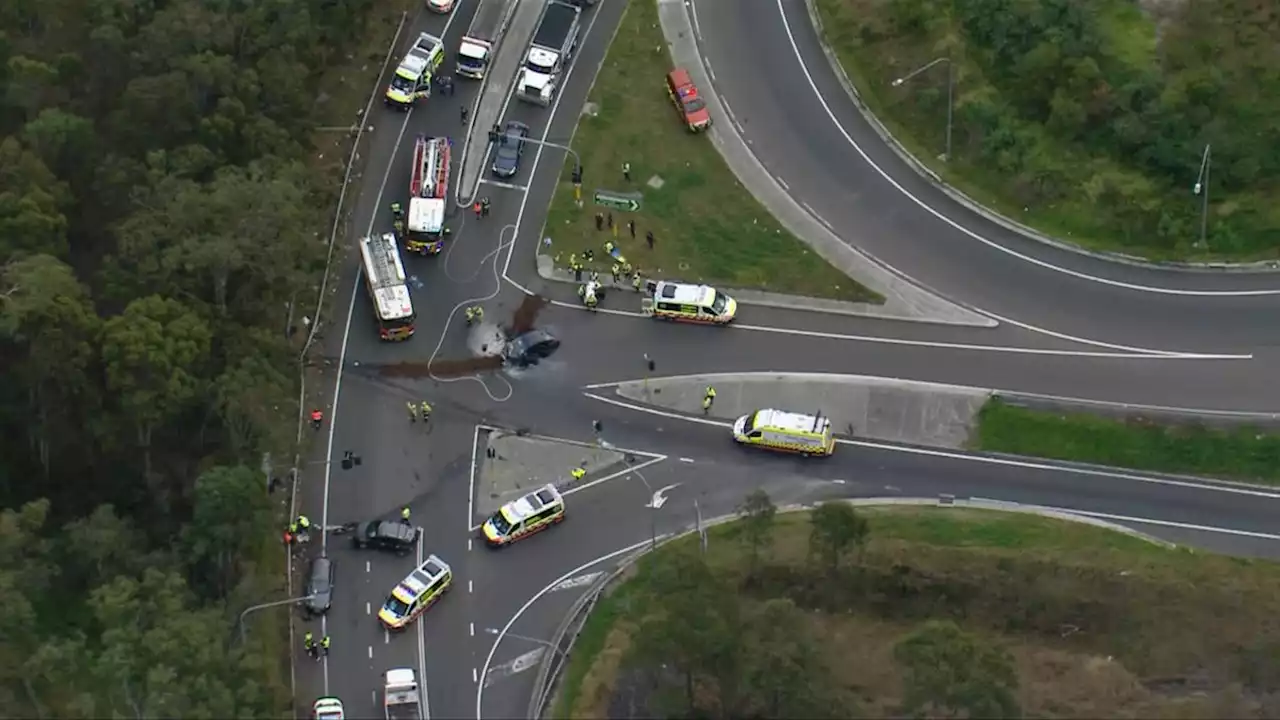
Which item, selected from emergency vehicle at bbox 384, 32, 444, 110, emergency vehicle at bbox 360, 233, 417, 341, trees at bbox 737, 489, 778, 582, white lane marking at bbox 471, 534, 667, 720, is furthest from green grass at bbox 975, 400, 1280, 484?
emergency vehicle at bbox 384, 32, 444, 110

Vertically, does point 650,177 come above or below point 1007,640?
above

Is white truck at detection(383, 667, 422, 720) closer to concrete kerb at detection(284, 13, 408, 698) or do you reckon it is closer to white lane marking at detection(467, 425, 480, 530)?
concrete kerb at detection(284, 13, 408, 698)

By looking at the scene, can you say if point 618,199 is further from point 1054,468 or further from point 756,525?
point 1054,468

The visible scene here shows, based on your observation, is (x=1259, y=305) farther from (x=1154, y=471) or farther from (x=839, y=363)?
(x=839, y=363)

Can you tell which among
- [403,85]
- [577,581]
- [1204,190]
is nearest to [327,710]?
[577,581]

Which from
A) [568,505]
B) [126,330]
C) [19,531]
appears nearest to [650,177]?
[568,505]

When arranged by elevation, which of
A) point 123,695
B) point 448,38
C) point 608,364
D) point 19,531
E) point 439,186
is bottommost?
point 123,695
